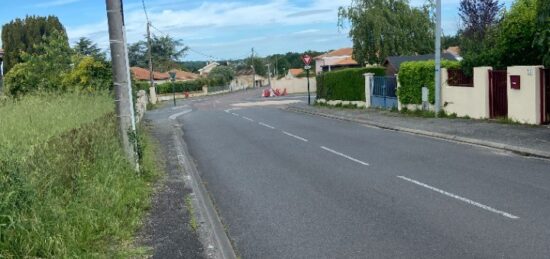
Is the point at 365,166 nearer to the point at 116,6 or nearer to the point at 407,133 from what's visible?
the point at 116,6

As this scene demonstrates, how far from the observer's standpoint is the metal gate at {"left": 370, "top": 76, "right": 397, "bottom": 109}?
2828cm

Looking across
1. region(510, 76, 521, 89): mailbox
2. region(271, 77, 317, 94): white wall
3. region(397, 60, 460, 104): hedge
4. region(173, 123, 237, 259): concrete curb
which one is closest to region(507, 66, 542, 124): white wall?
region(510, 76, 521, 89): mailbox

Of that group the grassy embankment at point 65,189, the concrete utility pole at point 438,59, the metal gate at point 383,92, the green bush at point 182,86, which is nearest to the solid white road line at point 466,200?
the grassy embankment at point 65,189

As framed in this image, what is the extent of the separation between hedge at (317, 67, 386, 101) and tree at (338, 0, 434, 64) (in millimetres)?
11606

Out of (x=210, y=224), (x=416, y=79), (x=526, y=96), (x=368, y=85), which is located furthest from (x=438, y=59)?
(x=210, y=224)

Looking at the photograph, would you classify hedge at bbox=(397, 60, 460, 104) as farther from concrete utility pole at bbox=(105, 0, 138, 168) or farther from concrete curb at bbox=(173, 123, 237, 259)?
concrete utility pole at bbox=(105, 0, 138, 168)

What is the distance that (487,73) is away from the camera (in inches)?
779

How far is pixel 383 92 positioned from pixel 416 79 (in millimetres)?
4814

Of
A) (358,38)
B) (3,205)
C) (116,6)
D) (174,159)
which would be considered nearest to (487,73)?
(174,159)

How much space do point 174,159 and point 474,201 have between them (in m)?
7.63

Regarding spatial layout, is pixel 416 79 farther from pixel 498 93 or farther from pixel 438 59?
pixel 498 93

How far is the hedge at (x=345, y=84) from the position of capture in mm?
31922

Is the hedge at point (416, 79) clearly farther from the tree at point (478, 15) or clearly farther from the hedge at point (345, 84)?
the tree at point (478, 15)

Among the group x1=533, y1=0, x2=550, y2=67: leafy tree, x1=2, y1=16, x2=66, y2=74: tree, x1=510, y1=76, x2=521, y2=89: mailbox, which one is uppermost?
x1=2, y1=16, x2=66, y2=74: tree
